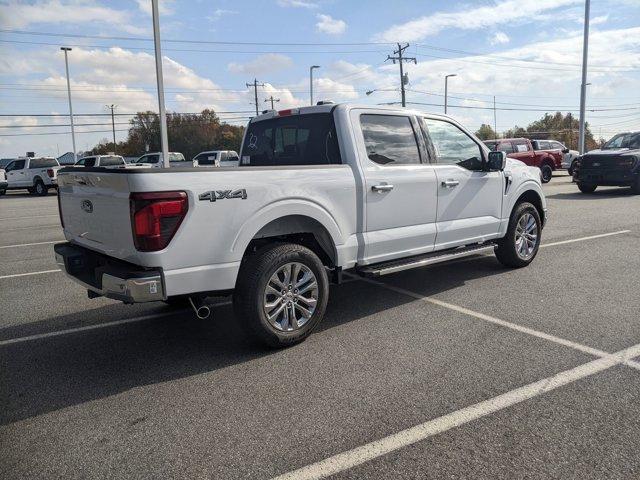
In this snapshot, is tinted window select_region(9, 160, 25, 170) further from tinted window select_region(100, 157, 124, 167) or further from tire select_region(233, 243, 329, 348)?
tire select_region(233, 243, 329, 348)

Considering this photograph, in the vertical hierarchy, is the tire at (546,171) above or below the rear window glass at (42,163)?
below

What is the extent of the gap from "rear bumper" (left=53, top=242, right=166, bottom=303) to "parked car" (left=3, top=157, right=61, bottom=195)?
79.1 feet

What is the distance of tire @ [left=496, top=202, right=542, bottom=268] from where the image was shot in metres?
6.44

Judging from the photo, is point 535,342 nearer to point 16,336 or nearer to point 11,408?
point 11,408

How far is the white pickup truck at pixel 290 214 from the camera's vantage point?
3.57 metres

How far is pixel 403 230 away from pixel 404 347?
4.30ft

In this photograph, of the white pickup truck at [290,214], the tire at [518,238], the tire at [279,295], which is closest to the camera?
the white pickup truck at [290,214]

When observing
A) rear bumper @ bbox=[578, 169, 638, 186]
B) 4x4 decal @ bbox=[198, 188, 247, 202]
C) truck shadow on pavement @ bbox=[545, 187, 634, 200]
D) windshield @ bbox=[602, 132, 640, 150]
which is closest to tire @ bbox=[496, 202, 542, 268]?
4x4 decal @ bbox=[198, 188, 247, 202]

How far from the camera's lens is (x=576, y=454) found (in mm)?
2654

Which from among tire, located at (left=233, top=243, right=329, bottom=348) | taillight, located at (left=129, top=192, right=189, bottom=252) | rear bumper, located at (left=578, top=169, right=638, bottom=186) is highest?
taillight, located at (left=129, top=192, right=189, bottom=252)

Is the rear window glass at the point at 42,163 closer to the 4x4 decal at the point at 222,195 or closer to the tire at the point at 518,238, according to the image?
the tire at the point at 518,238

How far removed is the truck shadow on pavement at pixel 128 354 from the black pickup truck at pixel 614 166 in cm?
1262

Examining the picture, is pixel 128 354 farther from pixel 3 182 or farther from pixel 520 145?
pixel 3 182

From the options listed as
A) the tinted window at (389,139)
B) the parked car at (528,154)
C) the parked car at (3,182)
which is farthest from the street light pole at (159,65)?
the tinted window at (389,139)
